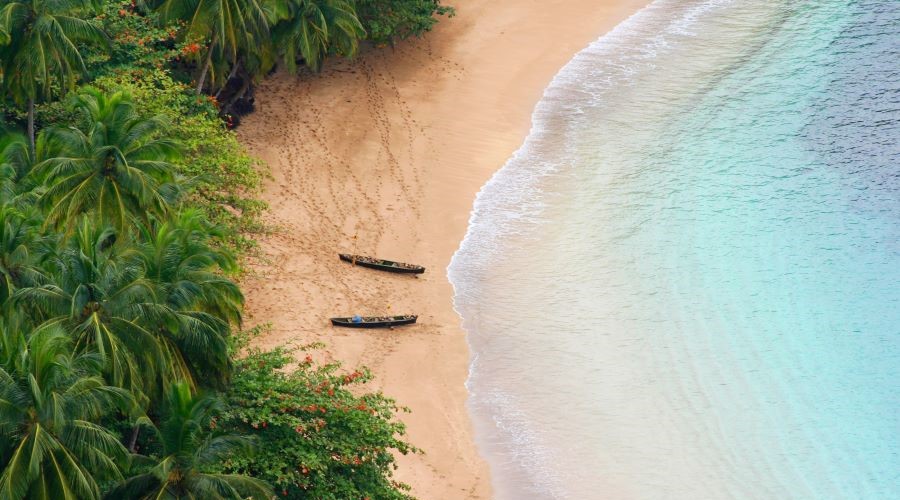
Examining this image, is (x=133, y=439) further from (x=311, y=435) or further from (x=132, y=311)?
(x=311, y=435)

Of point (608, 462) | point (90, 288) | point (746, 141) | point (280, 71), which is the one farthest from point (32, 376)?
point (746, 141)

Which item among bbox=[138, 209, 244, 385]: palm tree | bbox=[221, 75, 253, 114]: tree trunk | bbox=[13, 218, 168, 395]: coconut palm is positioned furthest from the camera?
bbox=[221, 75, 253, 114]: tree trunk

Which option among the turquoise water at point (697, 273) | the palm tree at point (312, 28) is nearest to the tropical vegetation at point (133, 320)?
the palm tree at point (312, 28)

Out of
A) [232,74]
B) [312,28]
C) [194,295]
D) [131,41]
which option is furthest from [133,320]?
[312,28]

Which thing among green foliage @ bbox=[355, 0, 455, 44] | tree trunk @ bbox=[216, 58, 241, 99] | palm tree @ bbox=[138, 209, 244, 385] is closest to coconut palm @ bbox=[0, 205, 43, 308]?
palm tree @ bbox=[138, 209, 244, 385]

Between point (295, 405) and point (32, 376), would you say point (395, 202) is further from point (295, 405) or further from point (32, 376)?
point (32, 376)

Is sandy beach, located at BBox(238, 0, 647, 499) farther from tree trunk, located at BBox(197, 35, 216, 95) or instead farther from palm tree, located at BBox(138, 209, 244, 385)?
palm tree, located at BBox(138, 209, 244, 385)

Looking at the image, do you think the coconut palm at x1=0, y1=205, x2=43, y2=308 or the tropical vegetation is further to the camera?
the coconut palm at x1=0, y1=205, x2=43, y2=308
